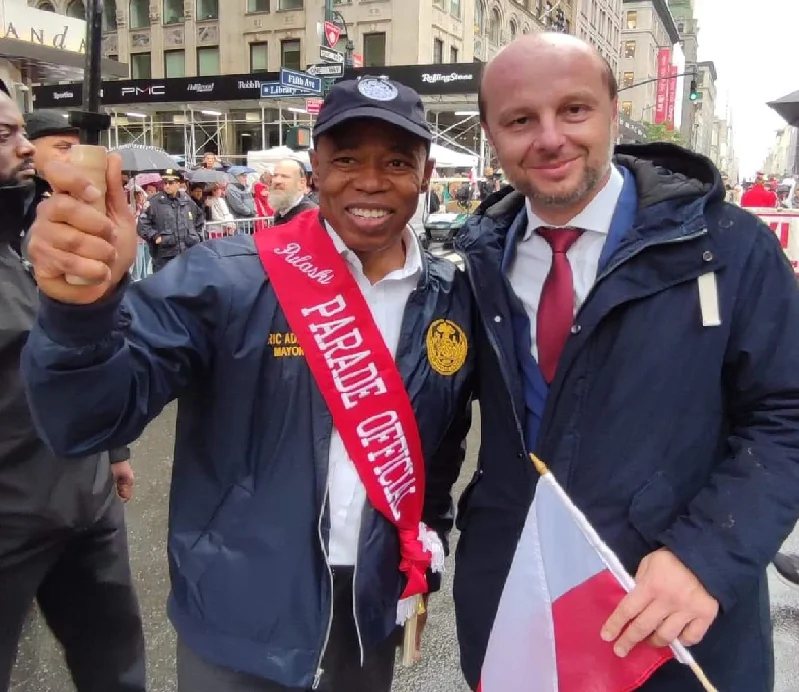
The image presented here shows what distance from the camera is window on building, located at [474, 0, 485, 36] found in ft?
121

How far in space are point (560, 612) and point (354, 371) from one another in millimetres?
716

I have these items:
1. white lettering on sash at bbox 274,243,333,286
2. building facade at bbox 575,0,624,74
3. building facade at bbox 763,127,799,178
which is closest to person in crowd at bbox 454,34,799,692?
white lettering on sash at bbox 274,243,333,286

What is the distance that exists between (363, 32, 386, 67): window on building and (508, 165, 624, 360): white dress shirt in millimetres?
33759

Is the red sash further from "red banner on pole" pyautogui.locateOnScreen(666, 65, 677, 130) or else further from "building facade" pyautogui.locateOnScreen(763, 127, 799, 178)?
"red banner on pole" pyautogui.locateOnScreen(666, 65, 677, 130)

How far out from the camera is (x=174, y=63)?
126 feet

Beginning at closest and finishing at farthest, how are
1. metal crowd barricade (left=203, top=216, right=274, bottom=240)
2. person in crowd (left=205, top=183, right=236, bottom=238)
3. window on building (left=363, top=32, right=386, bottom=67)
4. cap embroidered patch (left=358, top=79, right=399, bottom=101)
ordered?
1. cap embroidered patch (left=358, top=79, right=399, bottom=101)
2. metal crowd barricade (left=203, top=216, right=274, bottom=240)
3. person in crowd (left=205, top=183, right=236, bottom=238)
4. window on building (left=363, top=32, right=386, bottom=67)

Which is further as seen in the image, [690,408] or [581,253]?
[581,253]

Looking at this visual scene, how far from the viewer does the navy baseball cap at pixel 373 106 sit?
5.79 ft

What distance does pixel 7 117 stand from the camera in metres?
2.24

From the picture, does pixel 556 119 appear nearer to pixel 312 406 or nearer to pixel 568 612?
pixel 312 406

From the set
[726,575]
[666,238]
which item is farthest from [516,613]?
[666,238]

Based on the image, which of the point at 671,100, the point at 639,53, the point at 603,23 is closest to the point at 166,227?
the point at 603,23

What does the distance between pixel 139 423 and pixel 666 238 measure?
118 centimetres

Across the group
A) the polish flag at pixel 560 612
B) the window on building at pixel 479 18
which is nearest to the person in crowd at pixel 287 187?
the polish flag at pixel 560 612
